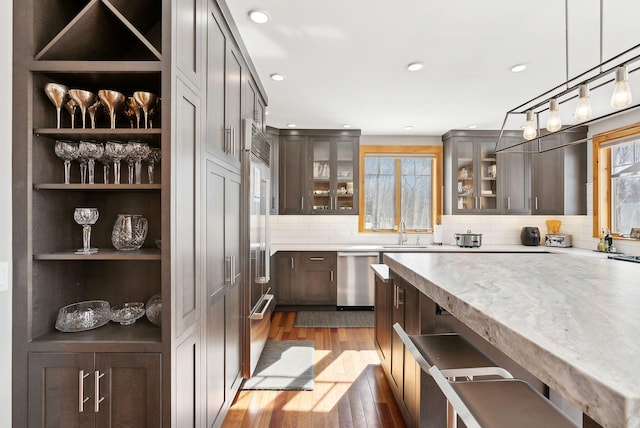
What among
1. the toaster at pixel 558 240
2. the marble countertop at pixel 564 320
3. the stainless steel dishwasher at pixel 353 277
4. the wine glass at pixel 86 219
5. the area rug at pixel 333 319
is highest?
the wine glass at pixel 86 219

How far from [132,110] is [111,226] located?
0.58 meters

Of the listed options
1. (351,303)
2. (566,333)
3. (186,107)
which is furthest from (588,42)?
(351,303)

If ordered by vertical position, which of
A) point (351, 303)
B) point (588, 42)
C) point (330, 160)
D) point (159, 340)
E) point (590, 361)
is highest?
point (588, 42)

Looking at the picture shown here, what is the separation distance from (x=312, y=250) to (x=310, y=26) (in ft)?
9.16

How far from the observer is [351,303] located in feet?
14.5

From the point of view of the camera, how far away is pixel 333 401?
2.31 m

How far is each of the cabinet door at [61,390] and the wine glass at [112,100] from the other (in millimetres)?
992

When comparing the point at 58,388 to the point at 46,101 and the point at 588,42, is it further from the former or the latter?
the point at 588,42

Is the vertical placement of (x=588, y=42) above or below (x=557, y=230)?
above

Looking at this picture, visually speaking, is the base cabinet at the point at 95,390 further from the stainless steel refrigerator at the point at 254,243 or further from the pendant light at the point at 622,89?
the pendant light at the point at 622,89

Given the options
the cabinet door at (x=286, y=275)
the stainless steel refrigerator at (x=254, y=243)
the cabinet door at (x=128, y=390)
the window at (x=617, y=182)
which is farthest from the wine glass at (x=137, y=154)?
the window at (x=617, y=182)

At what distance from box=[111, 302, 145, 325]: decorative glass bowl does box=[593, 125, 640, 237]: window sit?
199 inches

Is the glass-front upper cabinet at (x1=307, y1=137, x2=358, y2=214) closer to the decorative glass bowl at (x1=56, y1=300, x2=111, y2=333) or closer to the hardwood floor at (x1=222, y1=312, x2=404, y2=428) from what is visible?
the hardwood floor at (x1=222, y1=312, x2=404, y2=428)
